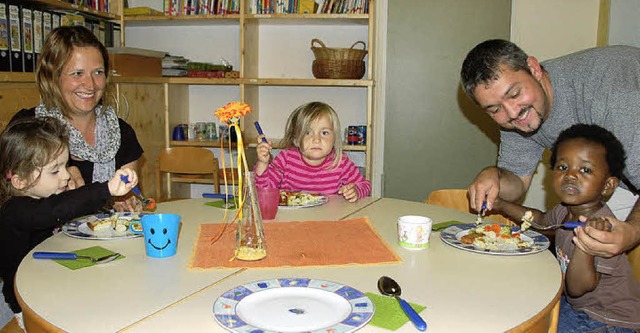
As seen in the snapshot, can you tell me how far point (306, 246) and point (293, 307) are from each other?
40cm

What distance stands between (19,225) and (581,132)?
1.65 m

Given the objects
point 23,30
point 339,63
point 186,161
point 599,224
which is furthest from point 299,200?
point 23,30

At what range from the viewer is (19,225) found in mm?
1470

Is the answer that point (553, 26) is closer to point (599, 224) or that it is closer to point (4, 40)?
point (599, 224)

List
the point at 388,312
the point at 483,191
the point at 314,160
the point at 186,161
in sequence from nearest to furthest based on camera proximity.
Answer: the point at 388,312 → the point at 483,191 → the point at 314,160 → the point at 186,161

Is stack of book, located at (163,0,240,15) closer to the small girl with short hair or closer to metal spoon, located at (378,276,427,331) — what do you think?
the small girl with short hair

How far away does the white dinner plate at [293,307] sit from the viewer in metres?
0.91

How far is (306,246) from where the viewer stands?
140 cm

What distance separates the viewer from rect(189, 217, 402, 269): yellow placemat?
4.17ft

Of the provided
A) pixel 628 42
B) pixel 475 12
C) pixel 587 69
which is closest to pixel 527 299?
pixel 587 69

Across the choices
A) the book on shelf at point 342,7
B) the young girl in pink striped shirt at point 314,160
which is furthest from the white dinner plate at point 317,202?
the book on shelf at point 342,7

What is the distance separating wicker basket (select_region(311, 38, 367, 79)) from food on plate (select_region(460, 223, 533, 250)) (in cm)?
220

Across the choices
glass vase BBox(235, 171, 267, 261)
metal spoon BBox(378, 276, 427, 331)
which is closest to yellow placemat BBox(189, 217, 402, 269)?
glass vase BBox(235, 171, 267, 261)

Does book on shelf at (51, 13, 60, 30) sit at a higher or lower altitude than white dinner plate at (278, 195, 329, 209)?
higher
